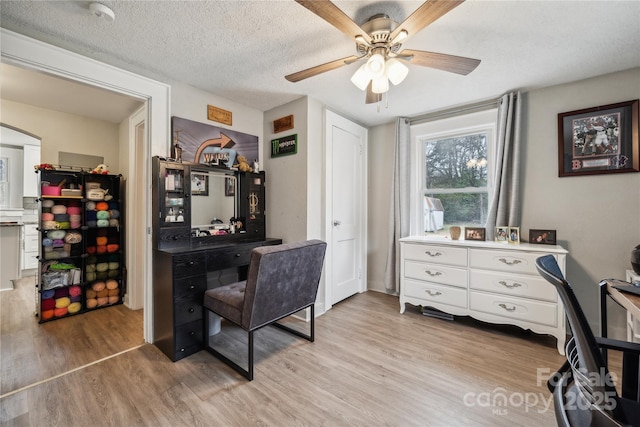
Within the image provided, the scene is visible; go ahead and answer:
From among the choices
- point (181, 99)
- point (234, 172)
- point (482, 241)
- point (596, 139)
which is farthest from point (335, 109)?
point (596, 139)

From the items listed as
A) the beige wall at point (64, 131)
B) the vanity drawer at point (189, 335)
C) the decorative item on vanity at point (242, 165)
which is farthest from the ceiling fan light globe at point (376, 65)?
the beige wall at point (64, 131)

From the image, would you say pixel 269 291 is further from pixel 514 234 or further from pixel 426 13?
pixel 514 234

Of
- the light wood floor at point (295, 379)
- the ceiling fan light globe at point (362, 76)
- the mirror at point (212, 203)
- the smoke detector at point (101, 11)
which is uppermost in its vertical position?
the smoke detector at point (101, 11)

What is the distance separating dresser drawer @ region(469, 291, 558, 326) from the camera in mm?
2195

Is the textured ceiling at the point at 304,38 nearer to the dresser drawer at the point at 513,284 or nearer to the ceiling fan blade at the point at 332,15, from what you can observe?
the ceiling fan blade at the point at 332,15

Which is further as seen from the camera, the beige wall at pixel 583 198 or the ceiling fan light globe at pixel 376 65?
the beige wall at pixel 583 198

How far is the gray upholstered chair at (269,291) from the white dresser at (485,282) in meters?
1.26

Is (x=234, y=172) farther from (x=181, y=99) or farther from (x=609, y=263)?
(x=609, y=263)

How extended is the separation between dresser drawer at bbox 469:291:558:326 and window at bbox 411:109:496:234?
93cm

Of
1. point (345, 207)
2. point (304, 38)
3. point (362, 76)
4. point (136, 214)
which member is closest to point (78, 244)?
point (136, 214)

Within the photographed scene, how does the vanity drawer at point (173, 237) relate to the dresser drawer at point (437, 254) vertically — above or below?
above

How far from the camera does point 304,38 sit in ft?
6.01

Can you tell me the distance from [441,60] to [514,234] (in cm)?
191

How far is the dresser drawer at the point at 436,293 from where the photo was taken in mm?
2611
